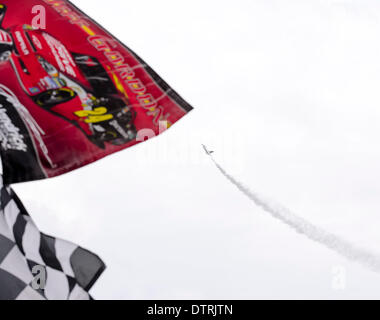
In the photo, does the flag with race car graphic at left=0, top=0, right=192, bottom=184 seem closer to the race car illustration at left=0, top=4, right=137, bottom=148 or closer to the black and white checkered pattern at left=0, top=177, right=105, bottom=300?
the race car illustration at left=0, top=4, right=137, bottom=148

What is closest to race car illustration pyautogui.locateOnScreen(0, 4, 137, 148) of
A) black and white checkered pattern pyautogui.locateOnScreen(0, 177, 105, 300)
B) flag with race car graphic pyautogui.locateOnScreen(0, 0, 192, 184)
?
flag with race car graphic pyautogui.locateOnScreen(0, 0, 192, 184)

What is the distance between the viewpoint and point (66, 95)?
29984 mm

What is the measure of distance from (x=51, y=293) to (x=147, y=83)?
9913 millimetres

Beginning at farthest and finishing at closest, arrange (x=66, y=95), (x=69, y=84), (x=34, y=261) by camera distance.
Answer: (x=69, y=84) < (x=66, y=95) < (x=34, y=261)

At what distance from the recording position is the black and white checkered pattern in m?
26.8

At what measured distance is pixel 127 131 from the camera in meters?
28.9

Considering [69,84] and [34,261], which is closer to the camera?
[34,261]

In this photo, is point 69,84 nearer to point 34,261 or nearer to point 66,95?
point 66,95

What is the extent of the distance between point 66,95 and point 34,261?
295 inches

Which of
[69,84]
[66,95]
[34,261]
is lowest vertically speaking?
[34,261]

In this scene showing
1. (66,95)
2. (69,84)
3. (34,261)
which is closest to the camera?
(34,261)

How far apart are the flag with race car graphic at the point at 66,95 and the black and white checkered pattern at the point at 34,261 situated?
5.56 ft

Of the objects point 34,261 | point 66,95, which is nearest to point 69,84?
point 66,95

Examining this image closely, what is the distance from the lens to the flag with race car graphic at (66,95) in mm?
28766
